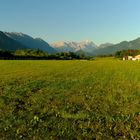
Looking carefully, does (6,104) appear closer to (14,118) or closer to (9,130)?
(14,118)

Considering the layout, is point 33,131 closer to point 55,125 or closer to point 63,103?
point 55,125

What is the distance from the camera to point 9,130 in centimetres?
1268

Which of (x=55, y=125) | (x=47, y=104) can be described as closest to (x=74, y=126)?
(x=55, y=125)

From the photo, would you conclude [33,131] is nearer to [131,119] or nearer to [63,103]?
[131,119]

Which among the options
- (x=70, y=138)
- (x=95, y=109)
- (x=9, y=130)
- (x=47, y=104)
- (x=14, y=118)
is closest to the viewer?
(x=70, y=138)

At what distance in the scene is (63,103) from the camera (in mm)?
19188

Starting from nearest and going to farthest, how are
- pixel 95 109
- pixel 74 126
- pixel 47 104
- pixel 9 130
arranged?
pixel 9 130, pixel 74 126, pixel 95 109, pixel 47 104

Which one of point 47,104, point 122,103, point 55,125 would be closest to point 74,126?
point 55,125

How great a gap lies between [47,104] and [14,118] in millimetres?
4216

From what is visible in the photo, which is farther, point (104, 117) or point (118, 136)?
point (104, 117)

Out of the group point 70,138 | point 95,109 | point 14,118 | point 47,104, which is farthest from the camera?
point 47,104

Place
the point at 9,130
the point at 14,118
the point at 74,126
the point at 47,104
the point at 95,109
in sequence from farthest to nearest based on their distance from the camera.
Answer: the point at 47,104 → the point at 95,109 → the point at 14,118 → the point at 74,126 → the point at 9,130

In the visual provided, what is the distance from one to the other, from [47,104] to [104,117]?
184 inches

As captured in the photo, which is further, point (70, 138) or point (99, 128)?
point (99, 128)
